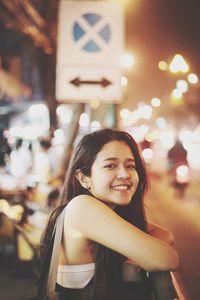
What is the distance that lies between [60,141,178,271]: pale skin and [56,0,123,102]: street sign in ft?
9.89

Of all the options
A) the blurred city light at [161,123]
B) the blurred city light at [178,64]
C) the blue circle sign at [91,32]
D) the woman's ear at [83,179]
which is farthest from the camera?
the blurred city light at [161,123]

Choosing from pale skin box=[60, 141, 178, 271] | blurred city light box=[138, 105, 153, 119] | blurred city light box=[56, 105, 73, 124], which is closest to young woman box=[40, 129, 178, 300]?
pale skin box=[60, 141, 178, 271]

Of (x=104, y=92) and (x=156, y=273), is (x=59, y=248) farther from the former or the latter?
(x=104, y=92)

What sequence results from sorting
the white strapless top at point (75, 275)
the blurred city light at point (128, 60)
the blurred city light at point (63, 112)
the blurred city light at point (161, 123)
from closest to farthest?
the white strapless top at point (75, 275) < the blurred city light at point (128, 60) < the blurred city light at point (63, 112) < the blurred city light at point (161, 123)

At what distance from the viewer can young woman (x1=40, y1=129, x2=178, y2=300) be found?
1840mm

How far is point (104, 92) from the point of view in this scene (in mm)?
5195

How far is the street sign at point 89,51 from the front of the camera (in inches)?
202

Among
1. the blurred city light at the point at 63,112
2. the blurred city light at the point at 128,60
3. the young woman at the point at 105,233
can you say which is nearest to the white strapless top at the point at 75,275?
the young woman at the point at 105,233

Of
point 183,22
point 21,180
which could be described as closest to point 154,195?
point 21,180

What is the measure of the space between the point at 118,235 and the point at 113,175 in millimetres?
367

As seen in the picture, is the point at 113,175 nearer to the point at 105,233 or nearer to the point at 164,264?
the point at 105,233

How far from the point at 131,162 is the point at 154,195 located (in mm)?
12976

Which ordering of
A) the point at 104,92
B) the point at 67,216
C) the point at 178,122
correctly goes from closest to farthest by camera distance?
the point at 67,216
the point at 104,92
the point at 178,122

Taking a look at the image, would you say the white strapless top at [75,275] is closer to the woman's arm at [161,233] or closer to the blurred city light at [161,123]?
the woman's arm at [161,233]
